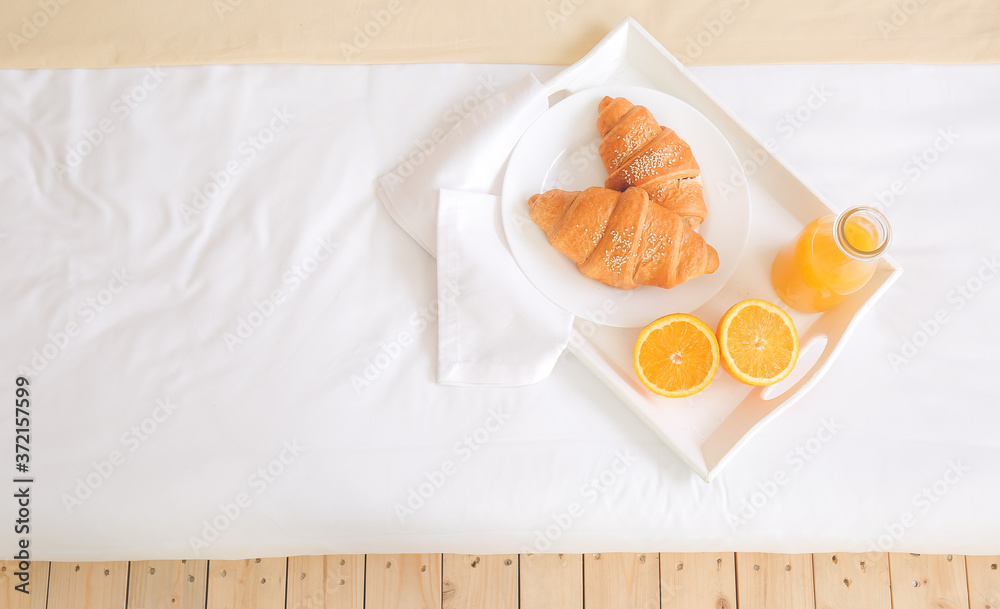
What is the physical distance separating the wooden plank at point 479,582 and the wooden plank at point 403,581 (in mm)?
21

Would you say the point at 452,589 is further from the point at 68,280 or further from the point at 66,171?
the point at 66,171

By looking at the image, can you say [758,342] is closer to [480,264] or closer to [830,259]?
[830,259]

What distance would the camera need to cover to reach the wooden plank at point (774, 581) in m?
1.23

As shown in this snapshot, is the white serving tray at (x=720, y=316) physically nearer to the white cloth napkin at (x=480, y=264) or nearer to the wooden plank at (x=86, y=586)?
the white cloth napkin at (x=480, y=264)

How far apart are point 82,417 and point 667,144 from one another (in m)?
1.06

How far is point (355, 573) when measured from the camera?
4.03 feet

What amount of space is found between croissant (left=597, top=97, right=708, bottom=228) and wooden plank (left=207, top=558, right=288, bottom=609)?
101cm

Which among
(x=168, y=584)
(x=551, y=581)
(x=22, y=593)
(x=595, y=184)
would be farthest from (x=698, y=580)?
(x=22, y=593)

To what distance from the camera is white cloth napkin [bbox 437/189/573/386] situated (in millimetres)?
987

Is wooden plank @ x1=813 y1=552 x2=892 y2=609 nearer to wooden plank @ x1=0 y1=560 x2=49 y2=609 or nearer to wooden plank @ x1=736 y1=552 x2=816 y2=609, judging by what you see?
wooden plank @ x1=736 y1=552 x2=816 y2=609

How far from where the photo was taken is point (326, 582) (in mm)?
1228

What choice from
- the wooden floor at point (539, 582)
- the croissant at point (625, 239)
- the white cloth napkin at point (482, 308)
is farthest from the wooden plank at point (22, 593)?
the croissant at point (625, 239)

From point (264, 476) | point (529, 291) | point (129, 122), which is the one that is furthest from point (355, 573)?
point (129, 122)

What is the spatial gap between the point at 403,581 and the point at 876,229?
106 centimetres
